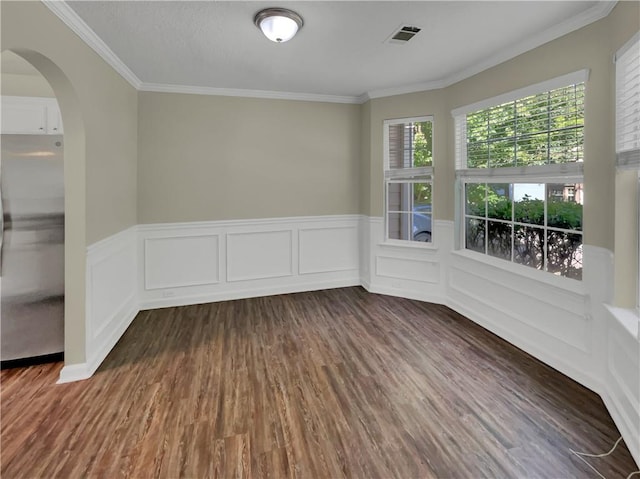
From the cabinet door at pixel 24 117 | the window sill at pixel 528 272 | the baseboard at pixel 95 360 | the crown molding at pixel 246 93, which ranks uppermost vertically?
the crown molding at pixel 246 93

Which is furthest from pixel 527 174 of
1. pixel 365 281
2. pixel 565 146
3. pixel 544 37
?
pixel 365 281

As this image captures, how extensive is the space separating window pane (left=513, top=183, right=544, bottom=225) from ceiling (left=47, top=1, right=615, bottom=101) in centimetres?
118

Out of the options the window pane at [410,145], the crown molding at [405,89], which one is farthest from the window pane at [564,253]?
the crown molding at [405,89]

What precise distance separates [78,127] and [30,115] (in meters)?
0.94

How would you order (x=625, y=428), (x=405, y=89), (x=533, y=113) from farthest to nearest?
(x=405, y=89), (x=533, y=113), (x=625, y=428)

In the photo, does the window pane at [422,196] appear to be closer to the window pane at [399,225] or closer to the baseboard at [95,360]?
the window pane at [399,225]

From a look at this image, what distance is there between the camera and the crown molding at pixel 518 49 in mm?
2342

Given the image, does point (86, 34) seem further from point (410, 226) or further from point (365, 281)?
point (365, 281)

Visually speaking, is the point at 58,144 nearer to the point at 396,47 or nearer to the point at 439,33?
the point at 396,47

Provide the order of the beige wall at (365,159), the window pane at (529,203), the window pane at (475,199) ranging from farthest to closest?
the beige wall at (365,159) → the window pane at (475,199) → the window pane at (529,203)

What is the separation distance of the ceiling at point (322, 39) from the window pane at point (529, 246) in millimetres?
1561

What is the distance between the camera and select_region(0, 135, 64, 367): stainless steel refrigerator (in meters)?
2.60

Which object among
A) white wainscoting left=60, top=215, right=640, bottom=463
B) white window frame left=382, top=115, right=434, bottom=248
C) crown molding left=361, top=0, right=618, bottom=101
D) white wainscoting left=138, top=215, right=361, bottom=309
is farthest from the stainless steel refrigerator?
crown molding left=361, top=0, right=618, bottom=101

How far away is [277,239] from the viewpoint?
4.69m
